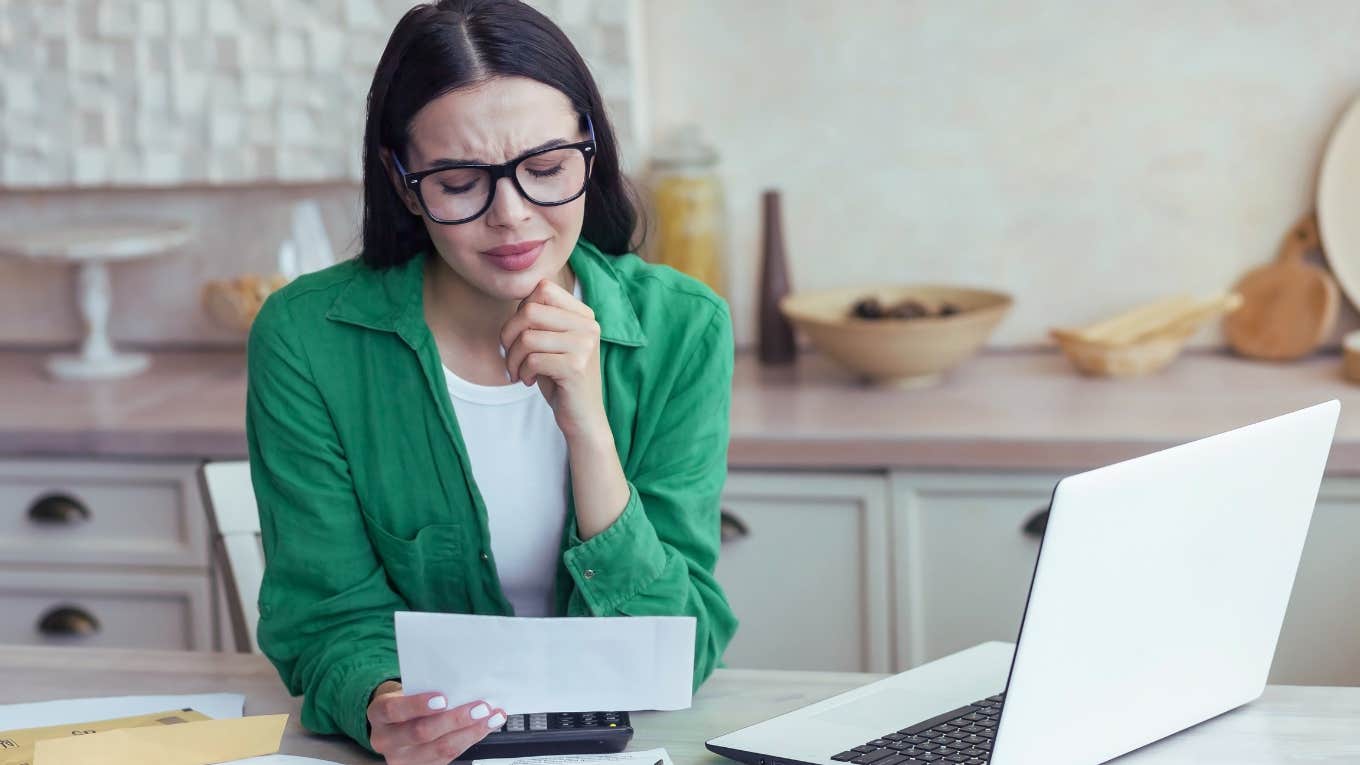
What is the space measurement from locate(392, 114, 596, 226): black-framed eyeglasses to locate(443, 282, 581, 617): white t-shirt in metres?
0.21

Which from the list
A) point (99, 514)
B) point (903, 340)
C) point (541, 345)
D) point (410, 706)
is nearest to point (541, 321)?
point (541, 345)

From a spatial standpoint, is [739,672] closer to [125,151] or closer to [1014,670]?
[1014,670]

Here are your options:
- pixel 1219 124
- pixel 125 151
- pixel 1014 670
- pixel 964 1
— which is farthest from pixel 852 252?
pixel 1014 670

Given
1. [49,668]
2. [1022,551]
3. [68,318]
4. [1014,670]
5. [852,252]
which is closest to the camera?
[1014,670]

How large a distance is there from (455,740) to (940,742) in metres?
0.37

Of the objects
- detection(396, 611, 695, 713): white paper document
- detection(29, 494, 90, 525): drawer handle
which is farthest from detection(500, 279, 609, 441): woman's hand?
detection(29, 494, 90, 525): drawer handle

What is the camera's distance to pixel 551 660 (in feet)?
3.77

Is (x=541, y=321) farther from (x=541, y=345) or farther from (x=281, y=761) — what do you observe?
(x=281, y=761)

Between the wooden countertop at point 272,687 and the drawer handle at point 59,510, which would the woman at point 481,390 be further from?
the drawer handle at point 59,510

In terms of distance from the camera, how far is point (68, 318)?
2.97 m

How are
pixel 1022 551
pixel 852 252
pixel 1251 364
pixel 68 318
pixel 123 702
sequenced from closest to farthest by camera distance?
1. pixel 123 702
2. pixel 1022 551
3. pixel 1251 364
4. pixel 852 252
5. pixel 68 318

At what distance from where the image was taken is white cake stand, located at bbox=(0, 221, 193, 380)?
2656 millimetres

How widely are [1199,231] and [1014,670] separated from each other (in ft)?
5.76

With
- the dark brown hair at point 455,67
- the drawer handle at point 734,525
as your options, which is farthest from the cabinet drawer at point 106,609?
the dark brown hair at point 455,67
